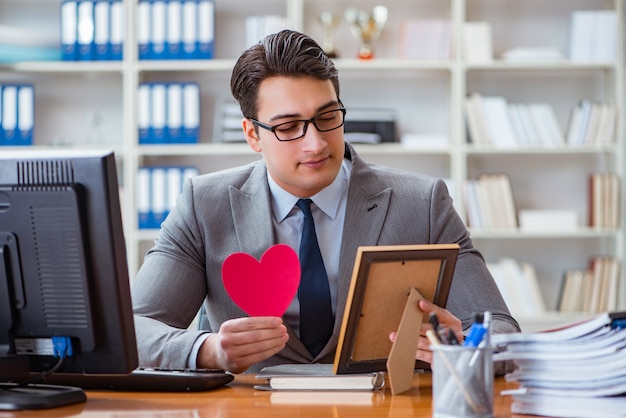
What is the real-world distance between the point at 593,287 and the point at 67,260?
10.9 ft

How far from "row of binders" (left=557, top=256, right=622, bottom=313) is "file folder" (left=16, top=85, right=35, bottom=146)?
2.63 m

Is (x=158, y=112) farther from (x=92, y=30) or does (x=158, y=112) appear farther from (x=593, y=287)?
(x=593, y=287)

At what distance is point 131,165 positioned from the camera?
4246mm

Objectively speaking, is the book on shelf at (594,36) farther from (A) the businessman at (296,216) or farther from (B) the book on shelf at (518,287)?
(A) the businessman at (296,216)

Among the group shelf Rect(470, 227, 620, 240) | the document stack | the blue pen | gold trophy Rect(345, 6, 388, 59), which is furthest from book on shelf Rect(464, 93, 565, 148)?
the blue pen

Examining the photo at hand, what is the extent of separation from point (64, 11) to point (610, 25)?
253cm

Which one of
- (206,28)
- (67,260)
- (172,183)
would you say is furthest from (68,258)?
(206,28)

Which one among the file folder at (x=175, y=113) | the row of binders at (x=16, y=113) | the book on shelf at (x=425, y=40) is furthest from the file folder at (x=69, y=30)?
the book on shelf at (x=425, y=40)

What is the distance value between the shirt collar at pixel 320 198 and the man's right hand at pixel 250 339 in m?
0.53

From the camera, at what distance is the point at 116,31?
426cm

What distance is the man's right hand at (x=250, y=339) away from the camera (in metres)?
1.64

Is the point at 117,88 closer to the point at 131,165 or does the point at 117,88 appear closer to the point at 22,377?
the point at 131,165

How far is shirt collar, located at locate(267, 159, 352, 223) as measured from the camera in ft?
7.06

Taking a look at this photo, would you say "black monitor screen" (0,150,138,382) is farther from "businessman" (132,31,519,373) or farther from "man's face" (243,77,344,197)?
"man's face" (243,77,344,197)
